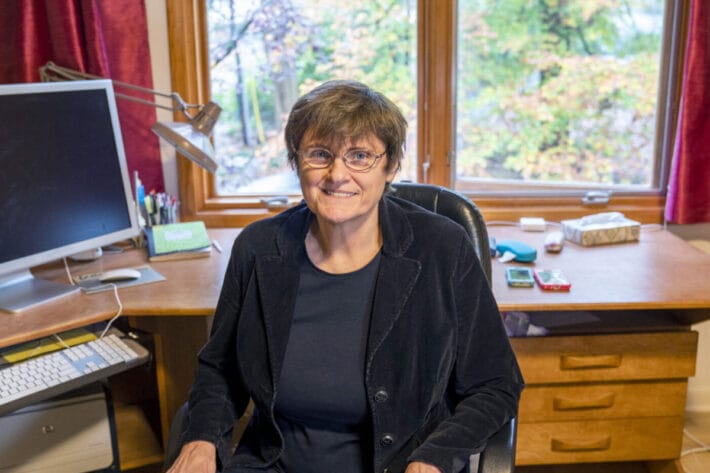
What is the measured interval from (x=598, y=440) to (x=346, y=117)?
120cm

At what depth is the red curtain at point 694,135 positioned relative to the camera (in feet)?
7.41

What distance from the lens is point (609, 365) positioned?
6.43 ft

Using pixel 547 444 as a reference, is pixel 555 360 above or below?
above

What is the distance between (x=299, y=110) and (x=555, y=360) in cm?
98

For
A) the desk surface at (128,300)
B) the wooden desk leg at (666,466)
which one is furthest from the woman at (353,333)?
the wooden desk leg at (666,466)

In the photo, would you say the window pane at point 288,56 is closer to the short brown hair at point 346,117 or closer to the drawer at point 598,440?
the drawer at point 598,440

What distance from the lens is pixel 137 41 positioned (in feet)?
7.64

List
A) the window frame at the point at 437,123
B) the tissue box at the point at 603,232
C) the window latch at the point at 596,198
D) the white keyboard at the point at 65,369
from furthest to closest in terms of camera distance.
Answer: the window latch at the point at 596,198
the window frame at the point at 437,123
the tissue box at the point at 603,232
the white keyboard at the point at 65,369

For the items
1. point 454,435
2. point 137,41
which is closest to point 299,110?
point 454,435

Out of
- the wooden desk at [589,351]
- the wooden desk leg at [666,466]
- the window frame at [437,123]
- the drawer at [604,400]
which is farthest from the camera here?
the window frame at [437,123]

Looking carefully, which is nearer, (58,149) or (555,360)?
(58,149)

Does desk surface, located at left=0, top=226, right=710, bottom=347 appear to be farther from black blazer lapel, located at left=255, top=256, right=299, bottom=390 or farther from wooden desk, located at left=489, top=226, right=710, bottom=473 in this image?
black blazer lapel, located at left=255, top=256, right=299, bottom=390

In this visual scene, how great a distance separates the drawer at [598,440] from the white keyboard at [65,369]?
1030 millimetres

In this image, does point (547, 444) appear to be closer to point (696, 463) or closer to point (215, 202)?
point (696, 463)
